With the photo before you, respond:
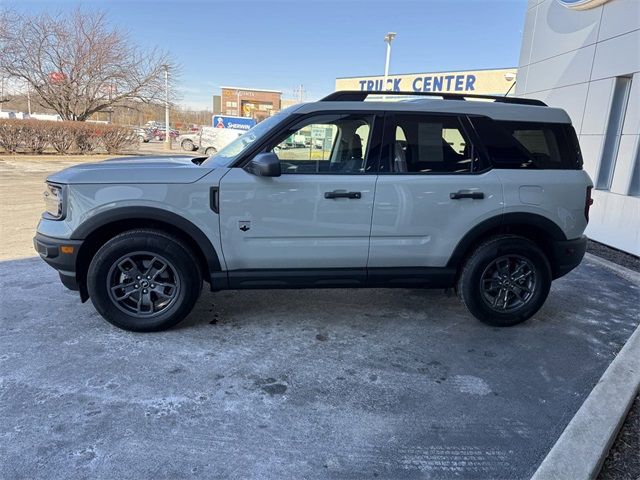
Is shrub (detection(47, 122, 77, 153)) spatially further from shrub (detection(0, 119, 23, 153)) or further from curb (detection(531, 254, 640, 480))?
curb (detection(531, 254, 640, 480))

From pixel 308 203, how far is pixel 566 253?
242cm

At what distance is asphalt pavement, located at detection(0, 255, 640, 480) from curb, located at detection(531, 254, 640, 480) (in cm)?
17

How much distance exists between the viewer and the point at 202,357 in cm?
335

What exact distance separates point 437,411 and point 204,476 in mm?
1456

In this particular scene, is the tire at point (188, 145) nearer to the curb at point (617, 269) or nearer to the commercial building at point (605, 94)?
the commercial building at point (605, 94)

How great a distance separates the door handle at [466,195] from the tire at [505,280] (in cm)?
45

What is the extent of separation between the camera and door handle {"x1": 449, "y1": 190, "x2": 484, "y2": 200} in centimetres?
378

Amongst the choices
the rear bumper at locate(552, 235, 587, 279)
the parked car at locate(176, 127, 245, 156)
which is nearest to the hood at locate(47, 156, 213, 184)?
the rear bumper at locate(552, 235, 587, 279)

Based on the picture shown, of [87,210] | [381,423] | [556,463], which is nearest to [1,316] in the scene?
[87,210]

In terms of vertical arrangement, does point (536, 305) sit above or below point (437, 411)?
above

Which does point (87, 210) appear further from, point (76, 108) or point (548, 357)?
point (76, 108)

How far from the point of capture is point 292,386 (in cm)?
303

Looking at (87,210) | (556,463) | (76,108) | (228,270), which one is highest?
(76,108)

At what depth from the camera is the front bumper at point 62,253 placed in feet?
11.4
